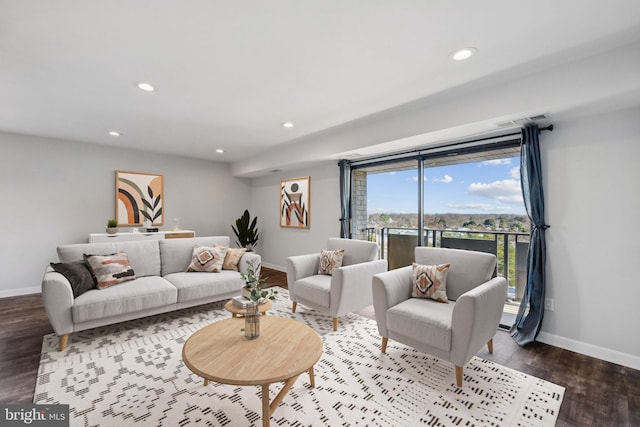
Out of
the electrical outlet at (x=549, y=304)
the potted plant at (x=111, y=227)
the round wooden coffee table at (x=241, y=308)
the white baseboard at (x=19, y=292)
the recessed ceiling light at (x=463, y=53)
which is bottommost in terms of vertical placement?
the white baseboard at (x=19, y=292)

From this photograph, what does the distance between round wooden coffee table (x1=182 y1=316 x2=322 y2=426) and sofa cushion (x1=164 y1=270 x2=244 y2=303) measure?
1291 millimetres

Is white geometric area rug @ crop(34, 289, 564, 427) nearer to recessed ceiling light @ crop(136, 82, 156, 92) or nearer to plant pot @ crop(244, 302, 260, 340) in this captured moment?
plant pot @ crop(244, 302, 260, 340)

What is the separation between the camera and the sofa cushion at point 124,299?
2660 millimetres

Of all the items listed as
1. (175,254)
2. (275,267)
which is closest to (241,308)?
(175,254)

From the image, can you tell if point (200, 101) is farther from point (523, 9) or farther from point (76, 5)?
point (523, 9)

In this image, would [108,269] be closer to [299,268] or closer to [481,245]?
[299,268]

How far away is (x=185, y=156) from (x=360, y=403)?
574cm

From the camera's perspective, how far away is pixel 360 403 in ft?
6.30

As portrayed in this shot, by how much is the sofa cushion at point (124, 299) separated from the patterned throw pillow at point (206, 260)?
453 millimetres

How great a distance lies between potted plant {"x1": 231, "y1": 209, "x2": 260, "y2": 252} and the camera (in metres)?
6.38

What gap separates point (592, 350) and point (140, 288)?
4.47m

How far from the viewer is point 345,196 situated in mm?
4789

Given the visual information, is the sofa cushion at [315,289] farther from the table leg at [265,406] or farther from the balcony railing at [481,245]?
the table leg at [265,406]

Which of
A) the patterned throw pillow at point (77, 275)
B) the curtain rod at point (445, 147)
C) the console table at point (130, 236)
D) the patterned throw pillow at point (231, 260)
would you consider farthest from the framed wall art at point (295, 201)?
the patterned throw pillow at point (77, 275)
